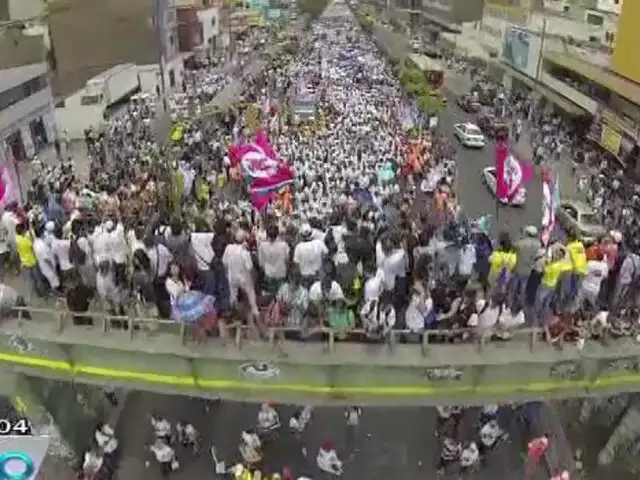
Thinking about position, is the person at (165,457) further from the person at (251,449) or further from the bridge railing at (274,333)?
the bridge railing at (274,333)

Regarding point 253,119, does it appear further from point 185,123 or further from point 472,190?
point 472,190

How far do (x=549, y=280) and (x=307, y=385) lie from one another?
4.63 metres

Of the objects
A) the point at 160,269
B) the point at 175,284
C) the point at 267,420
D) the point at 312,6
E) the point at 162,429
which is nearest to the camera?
the point at 175,284

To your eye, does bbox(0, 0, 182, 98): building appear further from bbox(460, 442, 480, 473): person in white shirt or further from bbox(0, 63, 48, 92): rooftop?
bbox(460, 442, 480, 473): person in white shirt

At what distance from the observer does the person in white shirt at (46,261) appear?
14.0 m

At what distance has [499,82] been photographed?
6256 cm

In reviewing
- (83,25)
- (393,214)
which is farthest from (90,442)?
(83,25)

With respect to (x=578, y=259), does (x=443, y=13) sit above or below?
below

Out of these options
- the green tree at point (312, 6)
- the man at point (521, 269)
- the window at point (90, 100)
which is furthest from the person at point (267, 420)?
the green tree at point (312, 6)

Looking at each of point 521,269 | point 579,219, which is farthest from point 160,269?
point 579,219

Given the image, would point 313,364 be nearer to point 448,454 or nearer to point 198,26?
point 448,454

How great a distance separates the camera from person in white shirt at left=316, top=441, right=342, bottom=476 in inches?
578

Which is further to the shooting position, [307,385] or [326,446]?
[326,446]

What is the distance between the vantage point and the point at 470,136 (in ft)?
133
